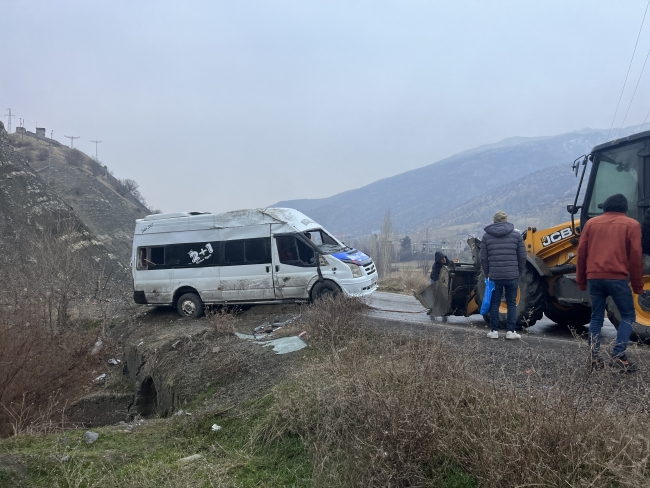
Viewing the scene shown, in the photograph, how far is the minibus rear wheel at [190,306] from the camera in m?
13.6

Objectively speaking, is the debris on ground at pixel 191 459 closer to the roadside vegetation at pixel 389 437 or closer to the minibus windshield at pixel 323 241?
the roadside vegetation at pixel 389 437

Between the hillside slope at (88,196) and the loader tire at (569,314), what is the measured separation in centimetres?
3940

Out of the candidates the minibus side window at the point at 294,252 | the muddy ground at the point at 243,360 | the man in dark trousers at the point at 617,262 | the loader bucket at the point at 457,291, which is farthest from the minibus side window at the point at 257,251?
the man in dark trousers at the point at 617,262

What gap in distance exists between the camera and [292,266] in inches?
492

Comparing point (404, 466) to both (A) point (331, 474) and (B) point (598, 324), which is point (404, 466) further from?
(B) point (598, 324)

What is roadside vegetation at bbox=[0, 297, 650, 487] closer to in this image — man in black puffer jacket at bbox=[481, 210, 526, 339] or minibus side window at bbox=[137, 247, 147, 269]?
man in black puffer jacket at bbox=[481, 210, 526, 339]

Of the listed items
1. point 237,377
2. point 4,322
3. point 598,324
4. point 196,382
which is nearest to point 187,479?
point 237,377

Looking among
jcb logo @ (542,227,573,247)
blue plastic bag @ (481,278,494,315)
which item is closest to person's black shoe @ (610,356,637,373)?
blue plastic bag @ (481,278,494,315)

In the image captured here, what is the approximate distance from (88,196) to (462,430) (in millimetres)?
57057

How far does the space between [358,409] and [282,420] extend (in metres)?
1.05

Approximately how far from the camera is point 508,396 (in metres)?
3.78

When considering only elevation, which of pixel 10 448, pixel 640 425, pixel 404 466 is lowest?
pixel 10 448

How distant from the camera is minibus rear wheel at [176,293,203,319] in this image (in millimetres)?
13617

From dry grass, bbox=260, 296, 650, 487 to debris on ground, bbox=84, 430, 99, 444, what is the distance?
2.21 metres
